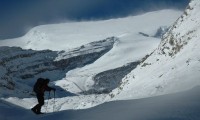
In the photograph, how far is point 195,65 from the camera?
1775 inches

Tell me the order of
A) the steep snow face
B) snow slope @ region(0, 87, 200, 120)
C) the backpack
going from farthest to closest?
1. the steep snow face
2. the backpack
3. snow slope @ region(0, 87, 200, 120)

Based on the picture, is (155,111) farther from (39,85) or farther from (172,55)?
(172,55)

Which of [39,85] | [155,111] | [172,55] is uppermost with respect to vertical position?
[155,111]

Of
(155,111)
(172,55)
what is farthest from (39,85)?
(172,55)

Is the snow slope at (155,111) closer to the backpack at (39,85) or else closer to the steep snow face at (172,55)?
the backpack at (39,85)

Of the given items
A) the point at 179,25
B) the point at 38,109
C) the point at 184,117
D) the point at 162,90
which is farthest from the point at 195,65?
the point at 179,25

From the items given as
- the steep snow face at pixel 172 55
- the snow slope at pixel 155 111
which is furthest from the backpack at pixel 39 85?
the steep snow face at pixel 172 55

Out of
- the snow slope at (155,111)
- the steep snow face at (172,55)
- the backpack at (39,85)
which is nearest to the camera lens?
the snow slope at (155,111)

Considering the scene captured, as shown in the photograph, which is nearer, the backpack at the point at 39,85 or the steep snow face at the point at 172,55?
the backpack at the point at 39,85

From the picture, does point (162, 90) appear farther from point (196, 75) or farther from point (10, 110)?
point (10, 110)

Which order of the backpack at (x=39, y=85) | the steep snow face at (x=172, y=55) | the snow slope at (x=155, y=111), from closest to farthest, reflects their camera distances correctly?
the snow slope at (x=155, y=111)
the backpack at (x=39, y=85)
the steep snow face at (x=172, y=55)

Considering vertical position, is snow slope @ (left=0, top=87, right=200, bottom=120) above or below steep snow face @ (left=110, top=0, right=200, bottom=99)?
above

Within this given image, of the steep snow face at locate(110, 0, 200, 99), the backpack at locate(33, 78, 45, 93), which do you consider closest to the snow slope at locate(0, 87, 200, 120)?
the backpack at locate(33, 78, 45, 93)

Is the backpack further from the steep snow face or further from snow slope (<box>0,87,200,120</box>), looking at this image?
the steep snow face
